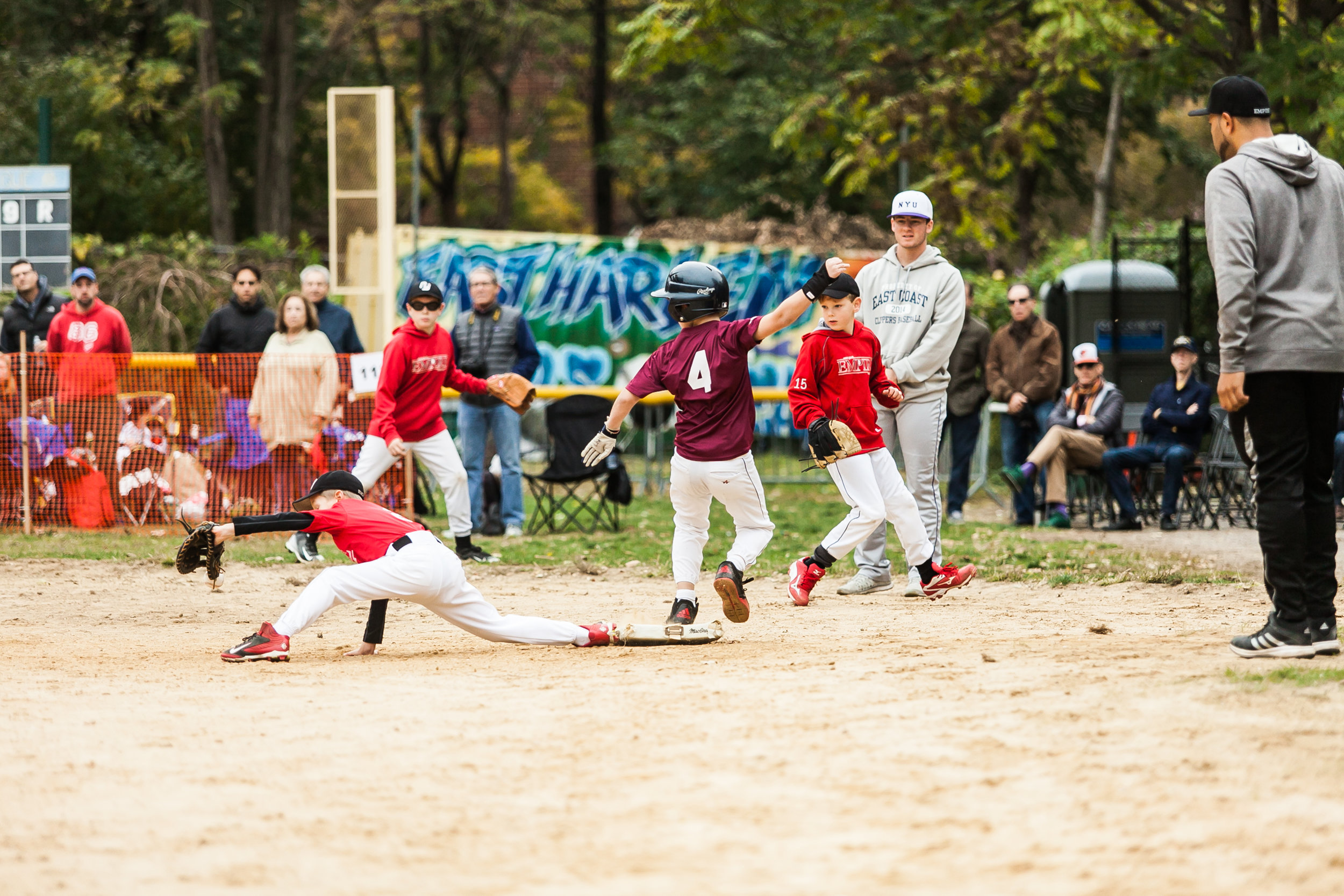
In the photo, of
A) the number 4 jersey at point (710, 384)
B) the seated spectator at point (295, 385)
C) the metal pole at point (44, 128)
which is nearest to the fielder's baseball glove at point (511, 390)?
the seated spectator at point (295, 385)

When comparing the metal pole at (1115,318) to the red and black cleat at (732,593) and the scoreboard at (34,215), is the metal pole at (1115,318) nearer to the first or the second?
the red and black cleat at (732,593)

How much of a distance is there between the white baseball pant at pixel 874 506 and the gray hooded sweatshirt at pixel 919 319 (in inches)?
23.9

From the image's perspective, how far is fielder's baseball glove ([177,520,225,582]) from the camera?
6.72 m

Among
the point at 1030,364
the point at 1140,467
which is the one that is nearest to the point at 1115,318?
the point at 1030,364

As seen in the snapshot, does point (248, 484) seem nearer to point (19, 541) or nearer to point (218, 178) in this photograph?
point (19, 541)

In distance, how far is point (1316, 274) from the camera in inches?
240

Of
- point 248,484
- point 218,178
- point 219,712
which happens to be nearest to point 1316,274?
point 219,712

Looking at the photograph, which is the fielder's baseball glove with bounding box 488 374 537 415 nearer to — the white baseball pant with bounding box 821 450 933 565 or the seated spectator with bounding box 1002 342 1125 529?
the white baseball pant with bounding box 821 450 933 565

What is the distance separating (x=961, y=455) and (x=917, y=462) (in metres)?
5.04

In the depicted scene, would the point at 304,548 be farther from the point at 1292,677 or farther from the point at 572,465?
the point at 1292,677

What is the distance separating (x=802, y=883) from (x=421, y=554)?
3.48 metres

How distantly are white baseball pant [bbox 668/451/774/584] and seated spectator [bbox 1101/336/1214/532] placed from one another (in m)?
6.39

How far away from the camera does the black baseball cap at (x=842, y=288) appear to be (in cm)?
776

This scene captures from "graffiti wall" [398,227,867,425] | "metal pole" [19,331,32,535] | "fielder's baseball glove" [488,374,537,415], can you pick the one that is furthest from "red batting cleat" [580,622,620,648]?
"graffiti wall" [398,227,867,425]
